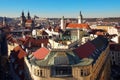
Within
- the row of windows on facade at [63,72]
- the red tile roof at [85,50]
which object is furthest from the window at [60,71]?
the red tile roof at [85,50]

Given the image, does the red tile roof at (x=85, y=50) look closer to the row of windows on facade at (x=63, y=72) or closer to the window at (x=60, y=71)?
the row of windows on facade at (x=63, y=72)

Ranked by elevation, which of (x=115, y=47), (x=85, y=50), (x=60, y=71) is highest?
(x=85, y=50)

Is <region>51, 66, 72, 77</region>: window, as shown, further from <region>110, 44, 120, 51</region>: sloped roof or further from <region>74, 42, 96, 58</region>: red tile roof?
<region>110, 44, 120, 51</region>: sloped roof

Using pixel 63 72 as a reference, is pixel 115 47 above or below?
below

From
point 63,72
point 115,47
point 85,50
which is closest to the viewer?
point 63,72

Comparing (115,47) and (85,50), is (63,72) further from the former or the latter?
(115,47)

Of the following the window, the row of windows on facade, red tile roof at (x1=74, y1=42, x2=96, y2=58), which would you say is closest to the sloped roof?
red tile roof at (x1=74, y1=42, x2=96, y2=58)

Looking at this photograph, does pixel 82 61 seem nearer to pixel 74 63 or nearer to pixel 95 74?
pixel 74 63

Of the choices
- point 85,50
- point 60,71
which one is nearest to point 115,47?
point 85,50

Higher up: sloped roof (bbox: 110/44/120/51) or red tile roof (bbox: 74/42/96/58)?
red tile roof (bbox: 74/42/96/58)
